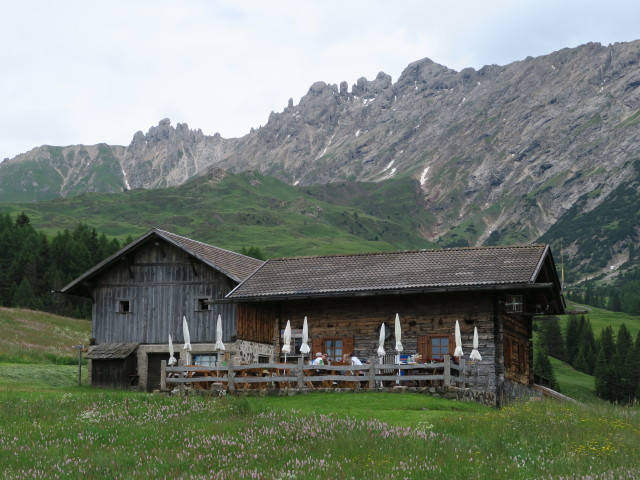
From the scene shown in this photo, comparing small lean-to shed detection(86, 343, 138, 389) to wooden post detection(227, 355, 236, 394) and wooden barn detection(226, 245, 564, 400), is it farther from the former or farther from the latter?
wooden post detection(227, 355, 236, 394)

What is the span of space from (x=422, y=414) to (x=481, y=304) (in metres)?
12.3

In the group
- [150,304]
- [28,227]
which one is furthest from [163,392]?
[28,227]

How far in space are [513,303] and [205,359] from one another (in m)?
15.8

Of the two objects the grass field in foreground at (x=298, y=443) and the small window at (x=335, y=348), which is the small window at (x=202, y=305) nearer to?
the small window at (x=335, y=348)

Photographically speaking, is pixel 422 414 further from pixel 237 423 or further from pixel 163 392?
pixel 163 392

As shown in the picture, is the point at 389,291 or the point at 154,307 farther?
the point at 154,307

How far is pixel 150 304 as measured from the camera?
42.1 m

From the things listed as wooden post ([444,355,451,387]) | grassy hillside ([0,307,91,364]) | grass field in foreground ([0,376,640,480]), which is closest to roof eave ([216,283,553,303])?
wooden post ([444,355,451,387])

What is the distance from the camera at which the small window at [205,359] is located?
40.4 meters

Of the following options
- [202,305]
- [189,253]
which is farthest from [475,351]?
[189,253]

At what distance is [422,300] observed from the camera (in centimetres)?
3634

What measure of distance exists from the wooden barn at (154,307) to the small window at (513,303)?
1193 cm

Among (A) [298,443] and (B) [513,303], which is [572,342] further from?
(A) [298,443]

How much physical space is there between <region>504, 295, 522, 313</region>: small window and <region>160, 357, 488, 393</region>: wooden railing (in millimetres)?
3166
